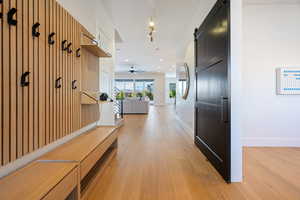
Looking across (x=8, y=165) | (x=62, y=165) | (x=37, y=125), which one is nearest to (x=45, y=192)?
(x=62, y=165)

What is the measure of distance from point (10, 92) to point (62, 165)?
0.73 m

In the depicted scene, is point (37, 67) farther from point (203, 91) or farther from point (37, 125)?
point (203, 91)

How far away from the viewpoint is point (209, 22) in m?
2.93

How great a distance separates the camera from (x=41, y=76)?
1694 mm

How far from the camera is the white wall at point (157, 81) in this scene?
15.7 metres

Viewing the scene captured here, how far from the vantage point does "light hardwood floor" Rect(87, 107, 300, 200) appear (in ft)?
6.38

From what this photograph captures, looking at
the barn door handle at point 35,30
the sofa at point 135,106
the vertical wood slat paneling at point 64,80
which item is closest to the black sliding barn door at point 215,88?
the vertical wood slat paneling at point 64,80

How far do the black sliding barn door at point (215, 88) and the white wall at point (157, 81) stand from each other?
1234 cm

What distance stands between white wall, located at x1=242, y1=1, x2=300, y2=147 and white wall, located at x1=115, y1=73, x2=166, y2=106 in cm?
1226

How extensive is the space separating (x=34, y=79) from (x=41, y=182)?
2.99 feet

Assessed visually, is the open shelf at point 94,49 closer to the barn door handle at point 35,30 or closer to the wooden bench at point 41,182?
the barn door handle at point 35,30

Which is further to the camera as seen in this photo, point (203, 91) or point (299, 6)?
point (299, 6)

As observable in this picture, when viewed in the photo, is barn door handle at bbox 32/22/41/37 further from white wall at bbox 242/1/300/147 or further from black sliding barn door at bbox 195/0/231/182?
white wall at bbox 242/1/300/147

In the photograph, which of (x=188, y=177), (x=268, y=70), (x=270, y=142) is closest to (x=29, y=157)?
(x=188, y=177)
